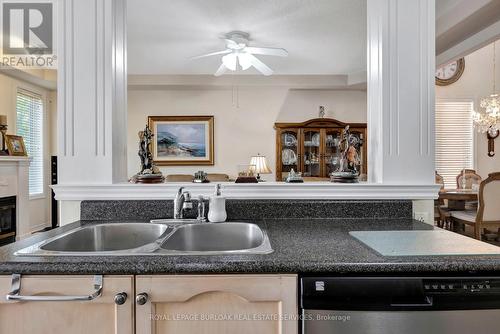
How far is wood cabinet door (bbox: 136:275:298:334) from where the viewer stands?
0.91 metres

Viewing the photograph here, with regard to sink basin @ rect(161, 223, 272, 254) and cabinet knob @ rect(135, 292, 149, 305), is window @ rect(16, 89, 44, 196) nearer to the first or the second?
sink basin @ rect(161, 223, 272, 254)

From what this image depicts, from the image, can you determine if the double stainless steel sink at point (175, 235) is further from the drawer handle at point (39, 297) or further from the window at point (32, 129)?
the window at point (32, 129)

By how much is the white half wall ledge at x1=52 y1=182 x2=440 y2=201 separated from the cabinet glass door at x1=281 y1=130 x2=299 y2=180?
344 centimetres

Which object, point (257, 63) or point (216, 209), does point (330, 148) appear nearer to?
point (257, 63)

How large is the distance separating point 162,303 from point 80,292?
0.25 metres

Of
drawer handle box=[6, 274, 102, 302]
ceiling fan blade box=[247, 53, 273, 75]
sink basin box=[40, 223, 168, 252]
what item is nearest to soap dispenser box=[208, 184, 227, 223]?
sink basin box=[40, 223, 168, 252]

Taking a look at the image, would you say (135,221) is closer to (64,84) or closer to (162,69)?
(64,84)

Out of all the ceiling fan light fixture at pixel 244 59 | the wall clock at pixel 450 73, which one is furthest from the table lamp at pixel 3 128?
the wall clock at pixel 450 73

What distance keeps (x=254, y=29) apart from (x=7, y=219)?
405cm

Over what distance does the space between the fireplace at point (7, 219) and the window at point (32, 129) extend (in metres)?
0.80

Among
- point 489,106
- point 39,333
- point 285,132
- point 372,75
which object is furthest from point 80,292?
point 489,106

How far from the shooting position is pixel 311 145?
195 inches

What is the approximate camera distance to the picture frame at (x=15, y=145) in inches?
159

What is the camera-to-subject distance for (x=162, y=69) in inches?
187
